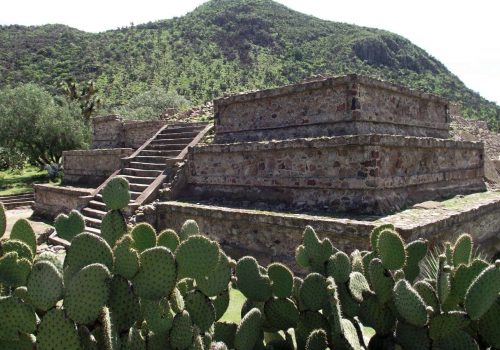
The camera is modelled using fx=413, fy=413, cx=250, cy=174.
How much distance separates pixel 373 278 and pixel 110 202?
79.7 inches

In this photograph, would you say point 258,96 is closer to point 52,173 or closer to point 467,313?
point 467,313

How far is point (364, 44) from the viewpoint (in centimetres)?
7831

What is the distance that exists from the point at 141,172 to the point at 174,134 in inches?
76.8

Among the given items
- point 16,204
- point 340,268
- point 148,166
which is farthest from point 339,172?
point 16,204

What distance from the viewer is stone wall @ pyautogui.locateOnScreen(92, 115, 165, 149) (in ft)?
49.4

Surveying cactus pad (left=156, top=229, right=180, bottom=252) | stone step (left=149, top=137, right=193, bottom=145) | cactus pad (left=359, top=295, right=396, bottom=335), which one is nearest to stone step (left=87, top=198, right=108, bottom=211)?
stone step (left=149, top=137, right=193, bottom=145)

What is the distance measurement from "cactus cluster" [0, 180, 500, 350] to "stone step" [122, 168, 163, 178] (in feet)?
25.6

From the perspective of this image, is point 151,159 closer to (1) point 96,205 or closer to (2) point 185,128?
(2) point 185,128

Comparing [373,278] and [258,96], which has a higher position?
[258,96]

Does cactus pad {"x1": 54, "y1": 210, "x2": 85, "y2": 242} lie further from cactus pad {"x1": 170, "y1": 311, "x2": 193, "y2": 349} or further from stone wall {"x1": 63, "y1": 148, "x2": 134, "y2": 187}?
stone wall {"x1": 63, "y1": 148, "x2": 134, "y2": 187}

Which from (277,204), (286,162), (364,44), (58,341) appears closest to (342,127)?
(286,162)

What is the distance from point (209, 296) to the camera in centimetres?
297

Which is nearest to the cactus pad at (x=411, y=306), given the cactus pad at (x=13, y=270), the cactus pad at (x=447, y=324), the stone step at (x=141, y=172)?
the cactus pad at (x=447, y=324)

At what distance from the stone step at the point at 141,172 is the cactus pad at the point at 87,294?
873cm
